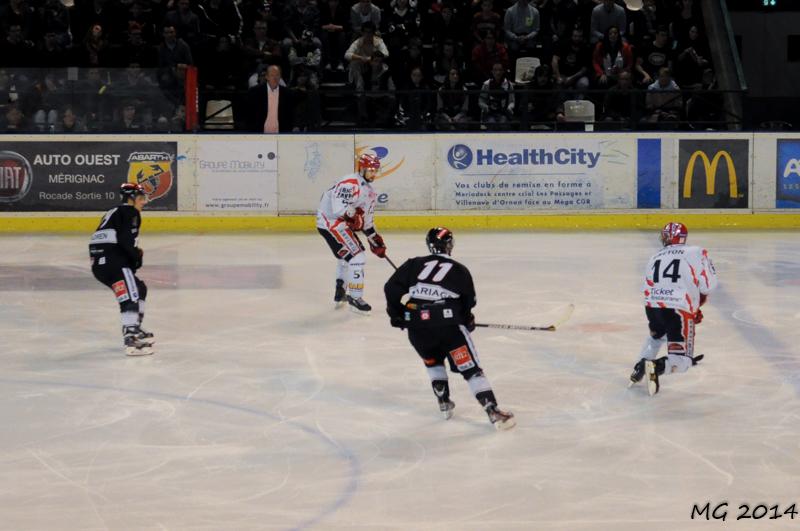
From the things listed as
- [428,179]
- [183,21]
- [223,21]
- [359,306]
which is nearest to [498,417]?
[359,306]

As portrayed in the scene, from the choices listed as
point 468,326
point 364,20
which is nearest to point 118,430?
point 468,326

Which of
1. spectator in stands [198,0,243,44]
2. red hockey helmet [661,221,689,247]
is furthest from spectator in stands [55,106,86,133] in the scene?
red hockey helmet [661,221,689,247]

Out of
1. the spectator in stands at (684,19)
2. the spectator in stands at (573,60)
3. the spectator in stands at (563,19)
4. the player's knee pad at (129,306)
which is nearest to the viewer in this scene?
the player's knee pad at (129,306)

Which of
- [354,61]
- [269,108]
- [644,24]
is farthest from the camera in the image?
[644,24]

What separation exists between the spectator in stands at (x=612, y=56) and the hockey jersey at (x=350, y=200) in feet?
22.5

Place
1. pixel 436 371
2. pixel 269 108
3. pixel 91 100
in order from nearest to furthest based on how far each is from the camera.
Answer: pixel 436 371, pixel 91 100, pixel 269 108

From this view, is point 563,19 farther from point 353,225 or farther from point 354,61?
point 353,225

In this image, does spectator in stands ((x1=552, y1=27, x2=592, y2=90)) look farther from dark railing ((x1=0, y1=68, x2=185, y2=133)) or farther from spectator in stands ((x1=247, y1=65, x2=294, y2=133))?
dark railing ((x1=0, y1=68, x2=185, y2=133))

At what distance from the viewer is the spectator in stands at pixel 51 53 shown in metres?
15.7

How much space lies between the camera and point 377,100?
15.7m

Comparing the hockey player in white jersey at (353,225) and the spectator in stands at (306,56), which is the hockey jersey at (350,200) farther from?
the spectator in stands at (306,56)

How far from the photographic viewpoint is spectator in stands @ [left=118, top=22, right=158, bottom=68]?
15867 millimetres

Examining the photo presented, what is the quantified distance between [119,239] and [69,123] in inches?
288

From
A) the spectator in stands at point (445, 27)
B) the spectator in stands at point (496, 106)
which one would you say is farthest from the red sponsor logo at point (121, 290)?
the spectator in stands at point (445, 27)
